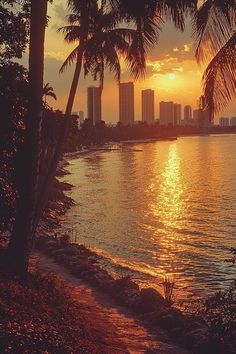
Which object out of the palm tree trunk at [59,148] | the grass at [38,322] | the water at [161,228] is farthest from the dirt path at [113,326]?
the water at [161,228]

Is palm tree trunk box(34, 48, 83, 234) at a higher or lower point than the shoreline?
higher

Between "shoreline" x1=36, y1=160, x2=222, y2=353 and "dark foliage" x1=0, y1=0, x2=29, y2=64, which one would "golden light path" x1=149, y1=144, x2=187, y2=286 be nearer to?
"shoreline" x1=36, y1=160, x2=222, y2=353

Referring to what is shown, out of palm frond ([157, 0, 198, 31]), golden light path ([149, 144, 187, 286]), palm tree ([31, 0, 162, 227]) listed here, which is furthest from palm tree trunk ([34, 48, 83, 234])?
golden light path ([149, 144, 187, 286])

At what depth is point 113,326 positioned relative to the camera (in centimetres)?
1427

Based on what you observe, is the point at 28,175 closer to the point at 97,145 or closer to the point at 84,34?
the point at 84,34

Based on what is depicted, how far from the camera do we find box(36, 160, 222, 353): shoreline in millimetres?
13875

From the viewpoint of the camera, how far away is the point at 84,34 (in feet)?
56.9

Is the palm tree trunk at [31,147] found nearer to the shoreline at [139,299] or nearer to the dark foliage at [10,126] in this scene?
the dark foliage at [10,126]

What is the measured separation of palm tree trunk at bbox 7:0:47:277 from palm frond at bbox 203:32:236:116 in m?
4.56

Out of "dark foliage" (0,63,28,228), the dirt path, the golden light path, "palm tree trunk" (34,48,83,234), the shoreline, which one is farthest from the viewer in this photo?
the golden light path

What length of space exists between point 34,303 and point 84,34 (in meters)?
10.0

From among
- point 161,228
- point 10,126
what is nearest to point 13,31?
point 10,126

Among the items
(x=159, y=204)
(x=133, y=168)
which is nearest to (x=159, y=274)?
(x=159, y=204)

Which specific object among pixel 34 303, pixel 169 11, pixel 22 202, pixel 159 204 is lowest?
pixel 159 204
